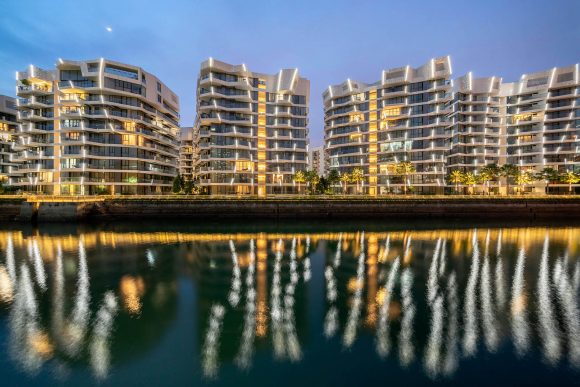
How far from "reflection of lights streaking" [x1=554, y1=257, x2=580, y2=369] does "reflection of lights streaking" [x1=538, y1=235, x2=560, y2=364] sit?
52cm

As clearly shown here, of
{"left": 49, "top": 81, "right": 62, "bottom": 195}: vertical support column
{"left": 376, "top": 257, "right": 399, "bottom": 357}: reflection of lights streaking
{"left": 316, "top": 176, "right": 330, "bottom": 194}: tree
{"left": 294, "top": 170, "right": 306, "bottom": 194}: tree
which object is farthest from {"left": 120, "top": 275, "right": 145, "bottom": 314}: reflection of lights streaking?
{"left": 49, "top": 81, "right": 62, "bottom": 195}: vertical support column

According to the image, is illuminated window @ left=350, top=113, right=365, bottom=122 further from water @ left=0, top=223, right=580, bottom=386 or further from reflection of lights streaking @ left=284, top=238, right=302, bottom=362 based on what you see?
reflection of lights streaking @ left=284, top=238, right=302, bottom=362

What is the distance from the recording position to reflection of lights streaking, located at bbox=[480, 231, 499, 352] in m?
14.5

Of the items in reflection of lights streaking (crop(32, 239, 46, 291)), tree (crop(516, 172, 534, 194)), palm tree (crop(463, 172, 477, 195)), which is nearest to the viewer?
reflection of lights streaking (crop(32, 239, 46, 291))

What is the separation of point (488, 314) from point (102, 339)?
2187cm

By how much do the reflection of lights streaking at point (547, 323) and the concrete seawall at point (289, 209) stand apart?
130ft

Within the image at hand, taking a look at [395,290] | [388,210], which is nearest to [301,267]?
[395,290]

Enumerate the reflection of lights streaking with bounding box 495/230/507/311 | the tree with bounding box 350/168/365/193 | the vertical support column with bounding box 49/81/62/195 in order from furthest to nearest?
the tree with bounding box 350/168/365/193
the vertical support column with bounding box 49/81/62/195
the reflection of lights streaking with bounding box 495/230/507/311

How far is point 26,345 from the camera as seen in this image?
14.4 metres

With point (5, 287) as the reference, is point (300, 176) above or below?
above

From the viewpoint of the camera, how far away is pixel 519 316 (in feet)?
57.2

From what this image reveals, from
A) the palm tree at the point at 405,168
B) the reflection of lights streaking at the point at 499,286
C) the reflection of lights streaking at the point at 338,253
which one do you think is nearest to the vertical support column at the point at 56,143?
the reflection of lights streaking at the point at 338,253

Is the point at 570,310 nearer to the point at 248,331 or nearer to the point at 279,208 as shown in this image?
the point at 248,331

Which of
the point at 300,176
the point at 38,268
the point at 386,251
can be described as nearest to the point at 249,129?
the point at 300,176
